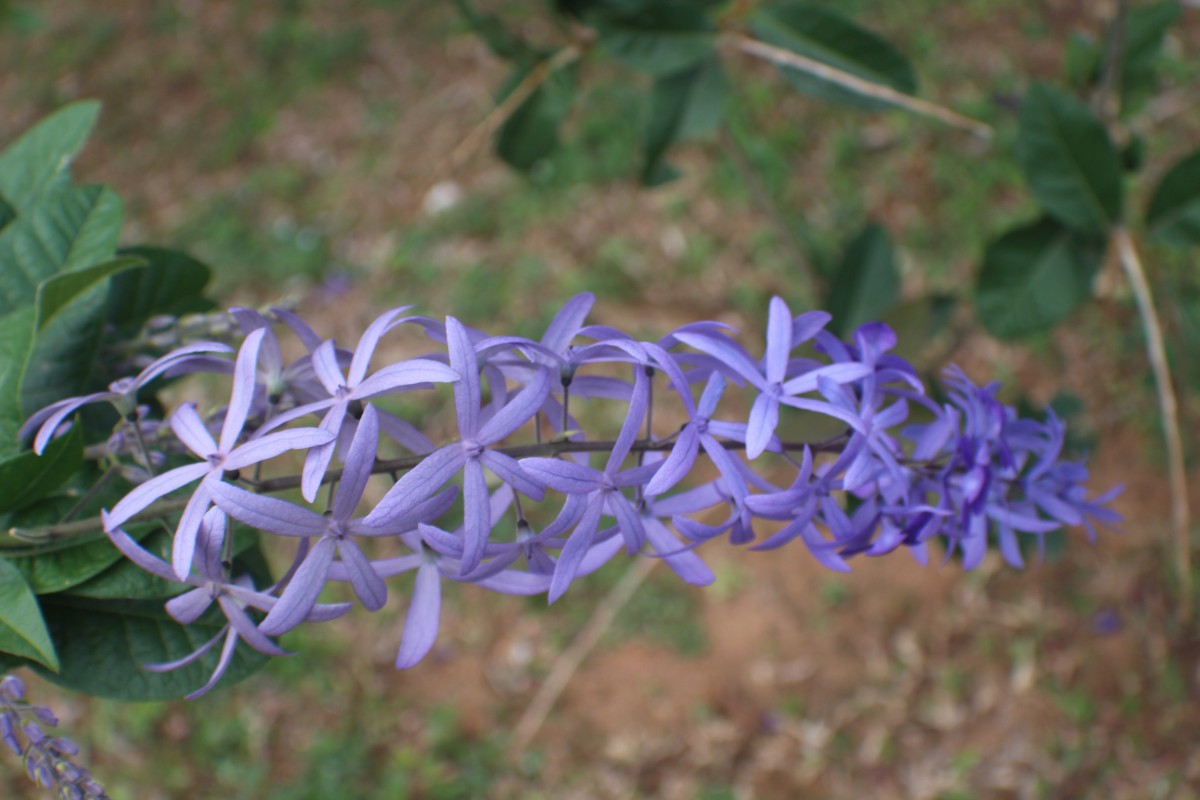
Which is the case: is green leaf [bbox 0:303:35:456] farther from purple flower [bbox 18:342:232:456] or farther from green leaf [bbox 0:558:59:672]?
green leaf [bbox 0:558:59:672]

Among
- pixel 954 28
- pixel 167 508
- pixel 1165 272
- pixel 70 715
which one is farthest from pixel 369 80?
pixel 167 508

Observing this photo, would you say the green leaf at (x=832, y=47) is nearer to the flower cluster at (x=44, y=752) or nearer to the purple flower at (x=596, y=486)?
the purple flower at (x=596, y=486)

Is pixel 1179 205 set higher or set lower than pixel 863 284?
higher

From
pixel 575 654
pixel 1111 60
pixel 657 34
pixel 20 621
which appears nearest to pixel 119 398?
pixel 20 621

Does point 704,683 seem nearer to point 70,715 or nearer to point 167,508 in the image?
point 70,715

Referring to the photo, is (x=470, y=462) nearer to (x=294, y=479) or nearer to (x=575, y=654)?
(x=294, y=479)

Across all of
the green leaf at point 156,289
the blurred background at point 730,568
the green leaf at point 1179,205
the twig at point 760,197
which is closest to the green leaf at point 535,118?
the blurred background at point 730,568

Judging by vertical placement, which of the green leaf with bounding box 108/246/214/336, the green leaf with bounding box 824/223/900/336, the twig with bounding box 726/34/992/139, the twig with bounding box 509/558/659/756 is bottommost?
the twig with bounding box 509/558/659/756

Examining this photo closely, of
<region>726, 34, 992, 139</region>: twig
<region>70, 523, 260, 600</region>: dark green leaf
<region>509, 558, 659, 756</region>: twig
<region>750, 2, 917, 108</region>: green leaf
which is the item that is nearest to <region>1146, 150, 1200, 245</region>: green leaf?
<region>726, 34, 992, 139</region>: twig
